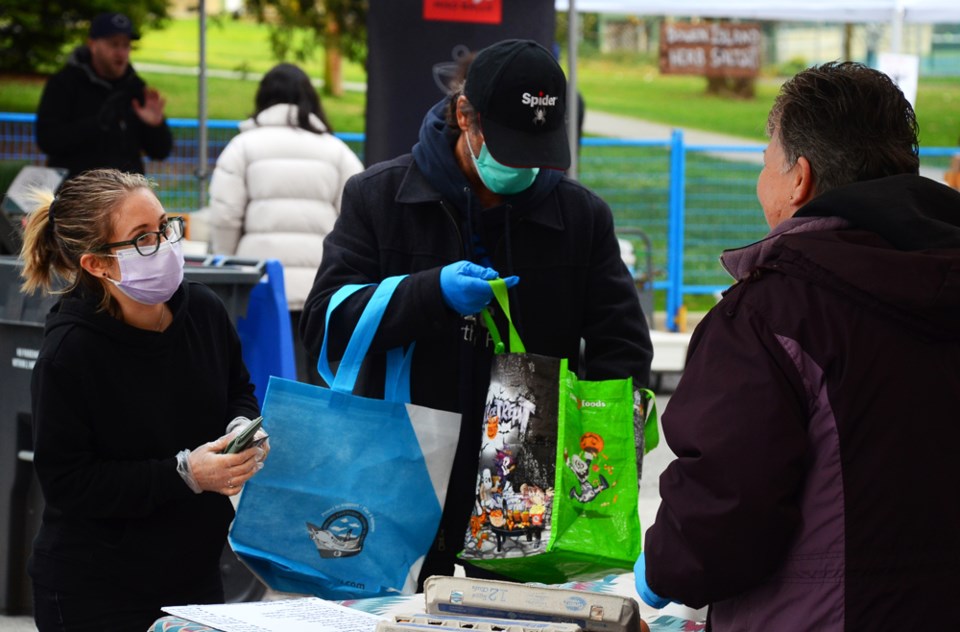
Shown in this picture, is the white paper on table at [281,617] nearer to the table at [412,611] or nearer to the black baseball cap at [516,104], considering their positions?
the table at [412,611]

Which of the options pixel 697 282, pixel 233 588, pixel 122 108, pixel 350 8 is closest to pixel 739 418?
pixel 233 588

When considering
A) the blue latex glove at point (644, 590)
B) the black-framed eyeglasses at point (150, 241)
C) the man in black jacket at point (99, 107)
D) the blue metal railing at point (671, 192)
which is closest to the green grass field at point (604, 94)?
the blue metal railing at point (671, 192)

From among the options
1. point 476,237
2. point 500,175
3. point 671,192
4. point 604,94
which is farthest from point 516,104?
point 604,94

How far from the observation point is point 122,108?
716cm

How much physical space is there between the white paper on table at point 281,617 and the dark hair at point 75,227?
2.78 ft

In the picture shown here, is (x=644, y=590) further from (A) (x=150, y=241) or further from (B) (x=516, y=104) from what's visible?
Answer: (A) (x=150, y=241)

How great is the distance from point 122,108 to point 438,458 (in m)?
4.90

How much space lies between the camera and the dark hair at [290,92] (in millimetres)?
6082

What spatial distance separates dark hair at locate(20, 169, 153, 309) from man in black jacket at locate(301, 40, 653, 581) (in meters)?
0.47

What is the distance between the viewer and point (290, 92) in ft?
20.1

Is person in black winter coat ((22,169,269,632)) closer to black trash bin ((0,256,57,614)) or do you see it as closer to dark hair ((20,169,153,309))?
dark hair ((20,169,153,309))

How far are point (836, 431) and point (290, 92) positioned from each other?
15.1 ft

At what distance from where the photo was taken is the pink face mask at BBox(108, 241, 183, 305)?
2.89 metres

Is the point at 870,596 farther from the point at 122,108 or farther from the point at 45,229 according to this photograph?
the point at 122,108
